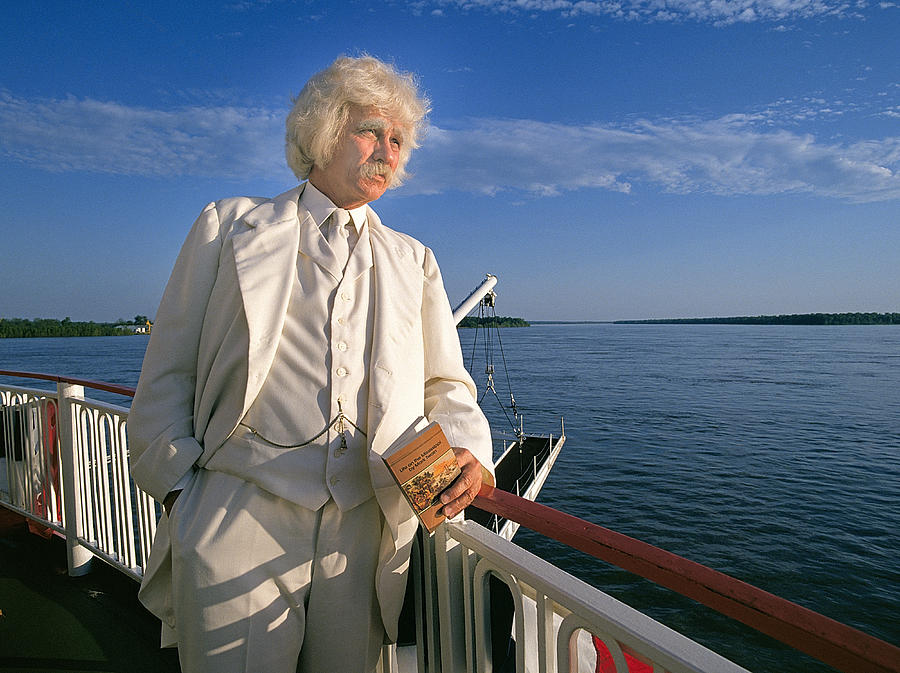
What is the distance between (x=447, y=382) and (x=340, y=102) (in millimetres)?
698

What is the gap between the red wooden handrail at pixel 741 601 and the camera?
2.14ft

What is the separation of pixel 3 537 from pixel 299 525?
9.67 ft

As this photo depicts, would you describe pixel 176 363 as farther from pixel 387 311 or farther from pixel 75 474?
pixel 75 474

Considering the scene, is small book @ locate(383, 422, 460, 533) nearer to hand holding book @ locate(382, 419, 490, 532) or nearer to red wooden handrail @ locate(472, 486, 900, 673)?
hand holding book @ locate(382, 419, 490, 532)

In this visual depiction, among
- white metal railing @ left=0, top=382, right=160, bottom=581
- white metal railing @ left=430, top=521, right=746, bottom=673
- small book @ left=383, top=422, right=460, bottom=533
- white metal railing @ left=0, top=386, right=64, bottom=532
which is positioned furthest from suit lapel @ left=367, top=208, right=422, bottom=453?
white metal railing @ left=0, top=386, right=64, bottom=532

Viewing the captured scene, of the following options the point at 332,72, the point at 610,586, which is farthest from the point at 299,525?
the point at 610,586

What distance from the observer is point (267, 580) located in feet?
3.74

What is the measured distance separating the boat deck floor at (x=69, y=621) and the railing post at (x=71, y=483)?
74 mm

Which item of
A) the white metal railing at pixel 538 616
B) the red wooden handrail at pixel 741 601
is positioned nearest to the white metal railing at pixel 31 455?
the white metal railing at pixel 538 616

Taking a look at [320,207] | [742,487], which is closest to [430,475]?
[320,207]

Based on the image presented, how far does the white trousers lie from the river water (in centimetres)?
922

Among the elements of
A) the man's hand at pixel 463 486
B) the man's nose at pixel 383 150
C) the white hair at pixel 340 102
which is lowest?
the man's hand at pixel 463 486

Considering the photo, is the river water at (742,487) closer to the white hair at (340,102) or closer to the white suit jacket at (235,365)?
the white suit jacket at (235,365)

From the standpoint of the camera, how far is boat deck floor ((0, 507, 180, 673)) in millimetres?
2049
